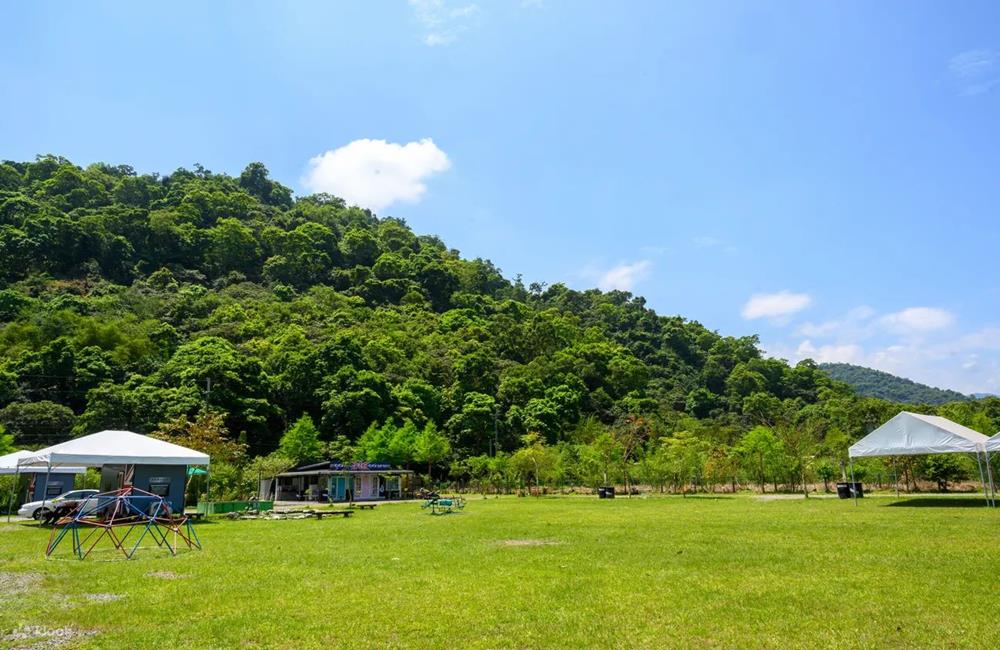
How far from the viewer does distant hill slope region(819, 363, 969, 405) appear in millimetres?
141625

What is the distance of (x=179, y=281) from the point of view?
78.1m

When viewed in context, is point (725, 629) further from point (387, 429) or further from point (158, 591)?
point (387, 429)

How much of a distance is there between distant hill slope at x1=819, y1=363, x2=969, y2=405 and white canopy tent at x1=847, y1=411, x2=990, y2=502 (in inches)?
5011

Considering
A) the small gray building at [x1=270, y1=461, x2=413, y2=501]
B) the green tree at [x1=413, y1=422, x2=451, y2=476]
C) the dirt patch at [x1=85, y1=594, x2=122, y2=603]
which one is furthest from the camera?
the green tree at [x1=413, y1=422, x2=451, y2=476]

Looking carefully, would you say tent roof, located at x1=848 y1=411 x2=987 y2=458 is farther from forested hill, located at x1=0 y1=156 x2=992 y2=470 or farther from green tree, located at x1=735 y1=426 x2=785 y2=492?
forested hill, located at x1=0 y1=156 x2=992 y2=470

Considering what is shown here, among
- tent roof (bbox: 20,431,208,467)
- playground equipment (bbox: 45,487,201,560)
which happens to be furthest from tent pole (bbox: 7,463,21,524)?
playground equipment (bbox: 45,487,201,560)

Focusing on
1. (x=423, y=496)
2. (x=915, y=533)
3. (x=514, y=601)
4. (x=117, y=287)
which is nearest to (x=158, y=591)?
(x=514, y=601)

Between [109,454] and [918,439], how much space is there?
95.2 ft

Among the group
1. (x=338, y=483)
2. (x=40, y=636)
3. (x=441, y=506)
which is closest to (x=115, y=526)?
(x=40, y=636)

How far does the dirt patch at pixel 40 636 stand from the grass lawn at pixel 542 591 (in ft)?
0.34

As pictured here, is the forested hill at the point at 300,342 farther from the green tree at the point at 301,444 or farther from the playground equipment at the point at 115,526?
the playground equipment at the point at 115,526

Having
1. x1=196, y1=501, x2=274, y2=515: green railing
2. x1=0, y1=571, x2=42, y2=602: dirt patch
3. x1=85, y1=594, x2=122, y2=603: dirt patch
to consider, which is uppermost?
x1=85, y1=594, x2=122, y2=603: dirt patch

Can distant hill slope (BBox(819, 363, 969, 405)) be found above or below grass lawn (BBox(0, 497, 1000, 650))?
above

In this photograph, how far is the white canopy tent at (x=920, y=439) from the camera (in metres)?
21.4
